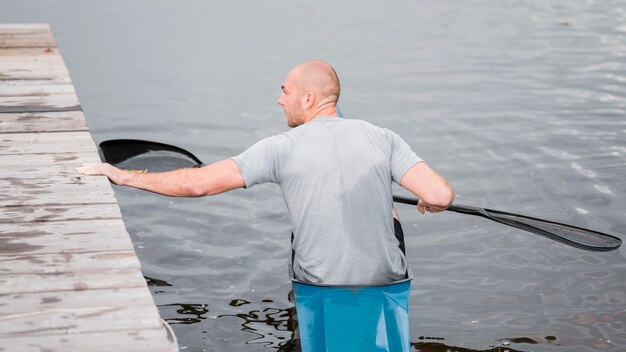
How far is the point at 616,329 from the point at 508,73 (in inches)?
338

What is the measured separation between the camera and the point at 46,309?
13.9 feet

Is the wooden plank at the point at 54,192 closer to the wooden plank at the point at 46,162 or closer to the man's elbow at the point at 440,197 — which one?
the wooden plank at the point at 46,162

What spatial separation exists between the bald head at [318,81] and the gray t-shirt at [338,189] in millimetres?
185

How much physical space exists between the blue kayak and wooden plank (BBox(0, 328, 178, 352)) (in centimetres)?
120

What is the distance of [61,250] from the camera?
16.3 feet

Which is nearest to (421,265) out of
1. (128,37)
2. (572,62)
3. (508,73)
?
(508,73)

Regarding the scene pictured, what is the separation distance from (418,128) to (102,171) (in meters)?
6.38

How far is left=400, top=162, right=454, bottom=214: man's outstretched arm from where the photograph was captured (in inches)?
202

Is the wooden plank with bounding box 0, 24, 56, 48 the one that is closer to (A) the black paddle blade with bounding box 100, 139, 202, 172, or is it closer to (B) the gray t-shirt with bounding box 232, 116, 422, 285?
(A) the black paddle blade with bounding box 100, 139, 202, 172

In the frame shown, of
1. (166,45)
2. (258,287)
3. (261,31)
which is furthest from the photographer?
(261,31)

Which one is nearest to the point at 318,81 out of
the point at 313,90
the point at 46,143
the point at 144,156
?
the point at 313,90

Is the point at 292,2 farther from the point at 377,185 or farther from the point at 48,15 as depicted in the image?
the point at 377,185

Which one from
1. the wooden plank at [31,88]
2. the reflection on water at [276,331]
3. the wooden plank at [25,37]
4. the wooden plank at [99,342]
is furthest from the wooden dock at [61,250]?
the wooden plank at [25,37]

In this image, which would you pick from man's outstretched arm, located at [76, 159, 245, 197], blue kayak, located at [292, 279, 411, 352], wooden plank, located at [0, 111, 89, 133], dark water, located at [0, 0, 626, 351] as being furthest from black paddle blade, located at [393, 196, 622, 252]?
wooden plank, located at [0, 111, 89, 133]
